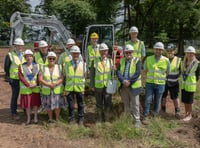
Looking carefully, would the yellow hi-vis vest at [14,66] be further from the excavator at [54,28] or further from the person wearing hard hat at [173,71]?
the person wearing hard hat at [173,71]

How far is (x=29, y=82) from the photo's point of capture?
552 cm

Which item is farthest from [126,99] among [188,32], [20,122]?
[188,32]

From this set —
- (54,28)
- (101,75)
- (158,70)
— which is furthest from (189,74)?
(54,28)

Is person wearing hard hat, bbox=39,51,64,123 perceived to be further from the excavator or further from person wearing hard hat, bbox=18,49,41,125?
the excavator

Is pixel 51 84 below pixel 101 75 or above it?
below

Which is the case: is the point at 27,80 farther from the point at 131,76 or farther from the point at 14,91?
the point at 131,76

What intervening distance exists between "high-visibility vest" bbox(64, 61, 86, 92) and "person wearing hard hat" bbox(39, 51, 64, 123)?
0.20 m

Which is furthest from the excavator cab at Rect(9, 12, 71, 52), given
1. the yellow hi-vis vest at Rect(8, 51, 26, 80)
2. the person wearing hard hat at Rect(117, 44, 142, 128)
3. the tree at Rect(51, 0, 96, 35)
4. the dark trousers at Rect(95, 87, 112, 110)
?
the tree at Rect(51, 0, 96, 35)

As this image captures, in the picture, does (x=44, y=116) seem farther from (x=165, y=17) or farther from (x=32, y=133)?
(x=165, y=17)

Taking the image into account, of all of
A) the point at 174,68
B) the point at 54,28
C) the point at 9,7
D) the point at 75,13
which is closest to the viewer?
the point at 174,68

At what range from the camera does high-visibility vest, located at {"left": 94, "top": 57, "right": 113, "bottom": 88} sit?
5.39 metres

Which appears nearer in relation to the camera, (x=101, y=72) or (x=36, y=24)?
(x=101, y=72)

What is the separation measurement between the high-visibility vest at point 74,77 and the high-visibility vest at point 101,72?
0.32 meters

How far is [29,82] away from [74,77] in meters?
1.07
